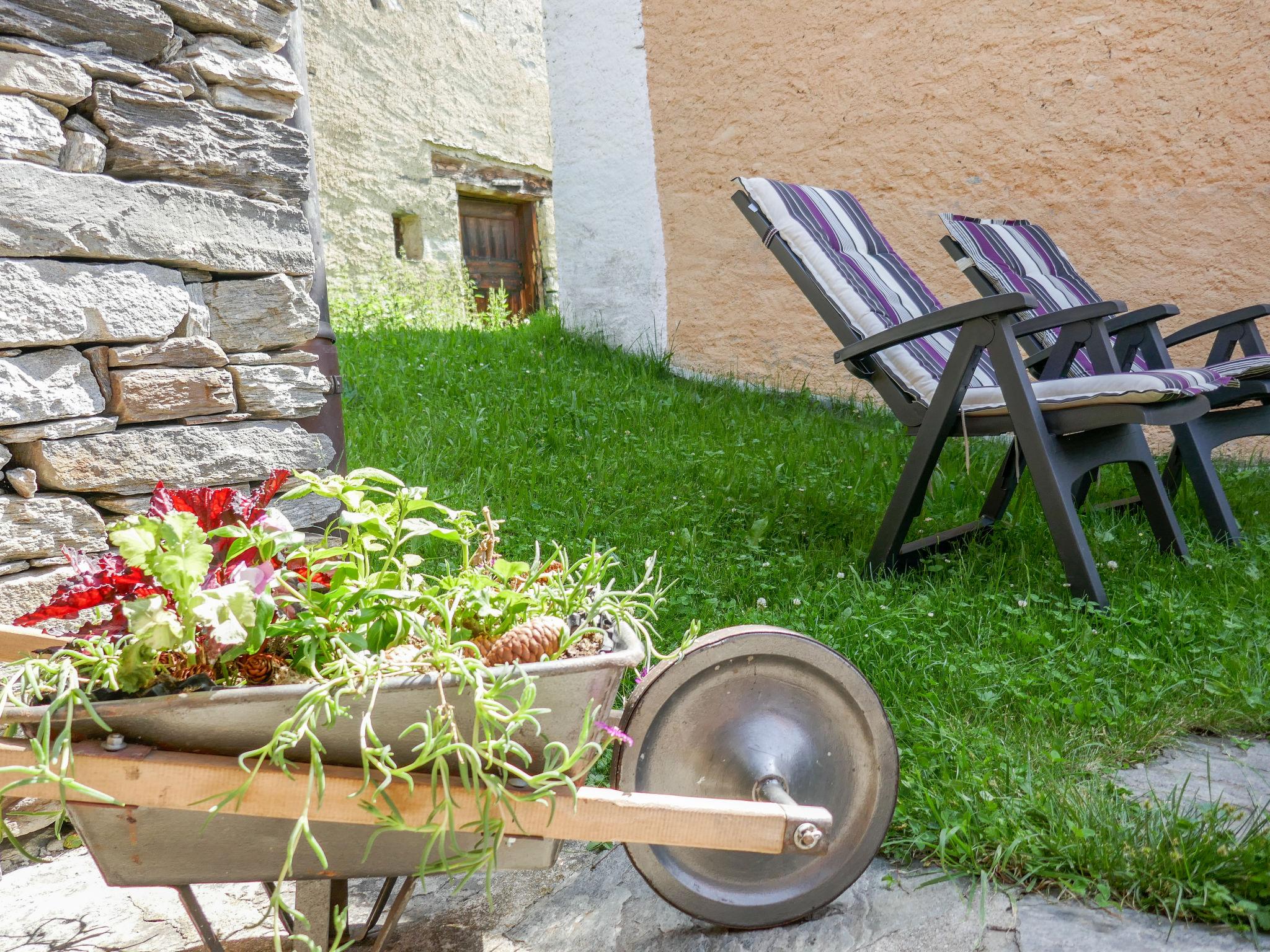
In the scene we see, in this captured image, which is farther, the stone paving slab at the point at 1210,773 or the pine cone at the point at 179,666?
the stone paving slab at the point at 1210,773

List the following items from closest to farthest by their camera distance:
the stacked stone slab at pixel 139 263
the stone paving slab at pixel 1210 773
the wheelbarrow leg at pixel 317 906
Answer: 1. the wheelbarrow leg at pixel 317 906
2. the stone paving slab at pixel 1210 773
3. the stacked stone slab at pixel 139 263

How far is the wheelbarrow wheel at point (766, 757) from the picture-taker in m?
1.27

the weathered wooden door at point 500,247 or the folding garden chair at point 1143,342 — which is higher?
the weathered wooden door at point 500,247

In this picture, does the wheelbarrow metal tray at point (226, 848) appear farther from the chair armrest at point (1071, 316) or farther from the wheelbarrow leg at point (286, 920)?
the chair armrest at point (1071, 316)

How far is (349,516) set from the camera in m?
1.13

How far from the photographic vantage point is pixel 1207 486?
2.68m

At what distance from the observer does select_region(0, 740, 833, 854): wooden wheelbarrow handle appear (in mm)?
962

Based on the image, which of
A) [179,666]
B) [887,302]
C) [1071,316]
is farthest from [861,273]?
[179,666]

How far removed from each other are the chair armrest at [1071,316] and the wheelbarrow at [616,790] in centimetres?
171

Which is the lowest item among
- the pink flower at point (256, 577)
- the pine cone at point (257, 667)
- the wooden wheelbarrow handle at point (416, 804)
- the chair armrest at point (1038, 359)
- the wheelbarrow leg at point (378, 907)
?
the wheelbarrow leg at point (378, 907)

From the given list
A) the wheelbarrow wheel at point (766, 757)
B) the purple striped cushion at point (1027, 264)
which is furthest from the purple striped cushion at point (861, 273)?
the wheelbarrow wheel at point (766, 757)

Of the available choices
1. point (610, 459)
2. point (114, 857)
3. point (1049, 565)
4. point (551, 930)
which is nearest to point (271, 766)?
point (114, 857)

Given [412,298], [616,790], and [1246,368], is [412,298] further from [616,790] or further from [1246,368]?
[616,790]

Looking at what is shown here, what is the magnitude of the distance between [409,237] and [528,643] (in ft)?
26.2
